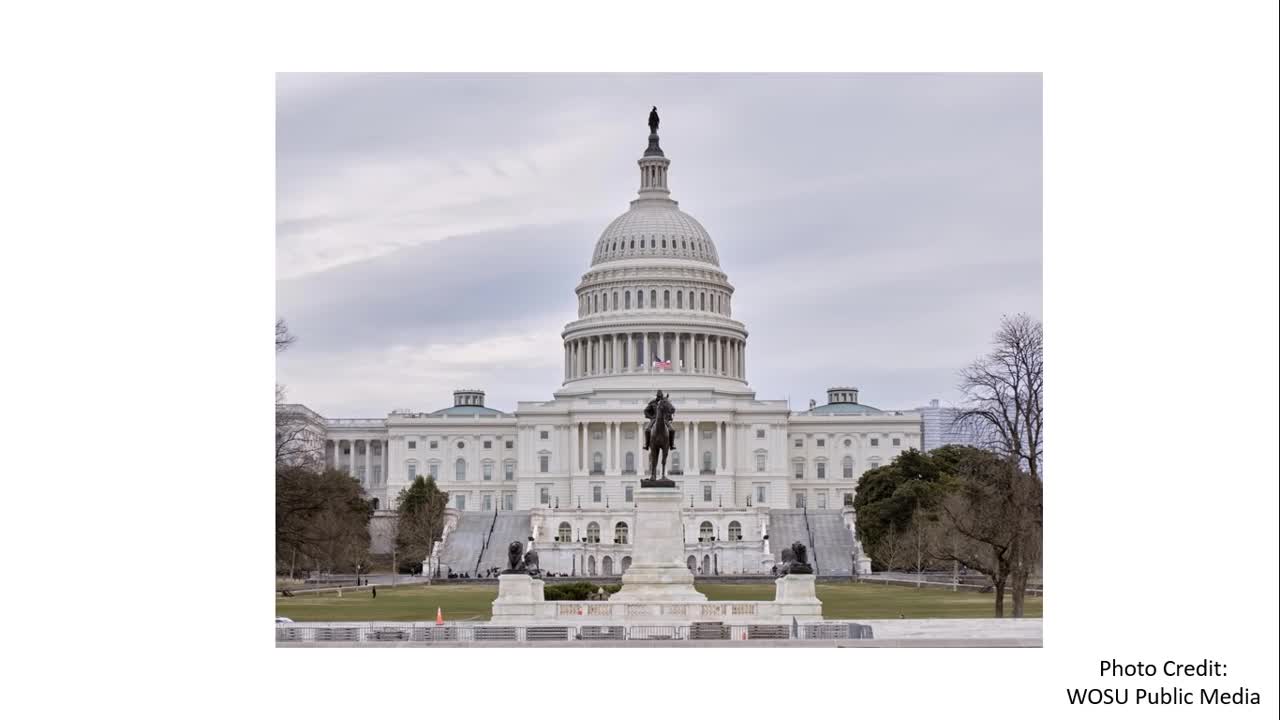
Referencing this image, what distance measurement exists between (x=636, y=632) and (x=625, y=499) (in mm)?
118310

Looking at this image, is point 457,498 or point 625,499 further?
point 457,498

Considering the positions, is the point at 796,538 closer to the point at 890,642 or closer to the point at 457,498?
the point at 457,498

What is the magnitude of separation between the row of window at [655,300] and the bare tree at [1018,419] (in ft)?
389

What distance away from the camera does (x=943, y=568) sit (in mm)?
116812

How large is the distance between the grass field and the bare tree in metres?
2.64

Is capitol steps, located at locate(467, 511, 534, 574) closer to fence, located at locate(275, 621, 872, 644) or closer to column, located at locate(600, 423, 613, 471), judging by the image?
column, located at locate(600, 423, 613, 471)

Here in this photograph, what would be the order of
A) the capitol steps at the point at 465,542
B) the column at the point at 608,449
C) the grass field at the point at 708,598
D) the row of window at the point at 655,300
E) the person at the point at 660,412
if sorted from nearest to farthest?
the person at the point at 660,412
the grass field at the point at 708,598
the capitol steps at the point at 465,542
the column at the point at 608,449
the row of window at the point at 655,300

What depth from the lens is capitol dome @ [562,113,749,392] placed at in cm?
18175

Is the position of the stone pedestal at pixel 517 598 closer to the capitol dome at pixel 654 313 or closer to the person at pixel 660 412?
the person at pixel 660 412

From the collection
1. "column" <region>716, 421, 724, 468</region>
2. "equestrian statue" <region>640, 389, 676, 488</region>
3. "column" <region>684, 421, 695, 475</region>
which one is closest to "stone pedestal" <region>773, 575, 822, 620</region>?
"equestrian statue" <region>640, 389, 676, 488</region>

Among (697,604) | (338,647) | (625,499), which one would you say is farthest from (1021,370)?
(625,499)

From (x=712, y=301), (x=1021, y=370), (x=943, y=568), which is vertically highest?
(x=712, y=301)

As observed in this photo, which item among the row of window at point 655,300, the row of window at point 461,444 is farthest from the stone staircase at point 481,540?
the row of window at point 655,300

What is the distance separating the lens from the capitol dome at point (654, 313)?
596ft
